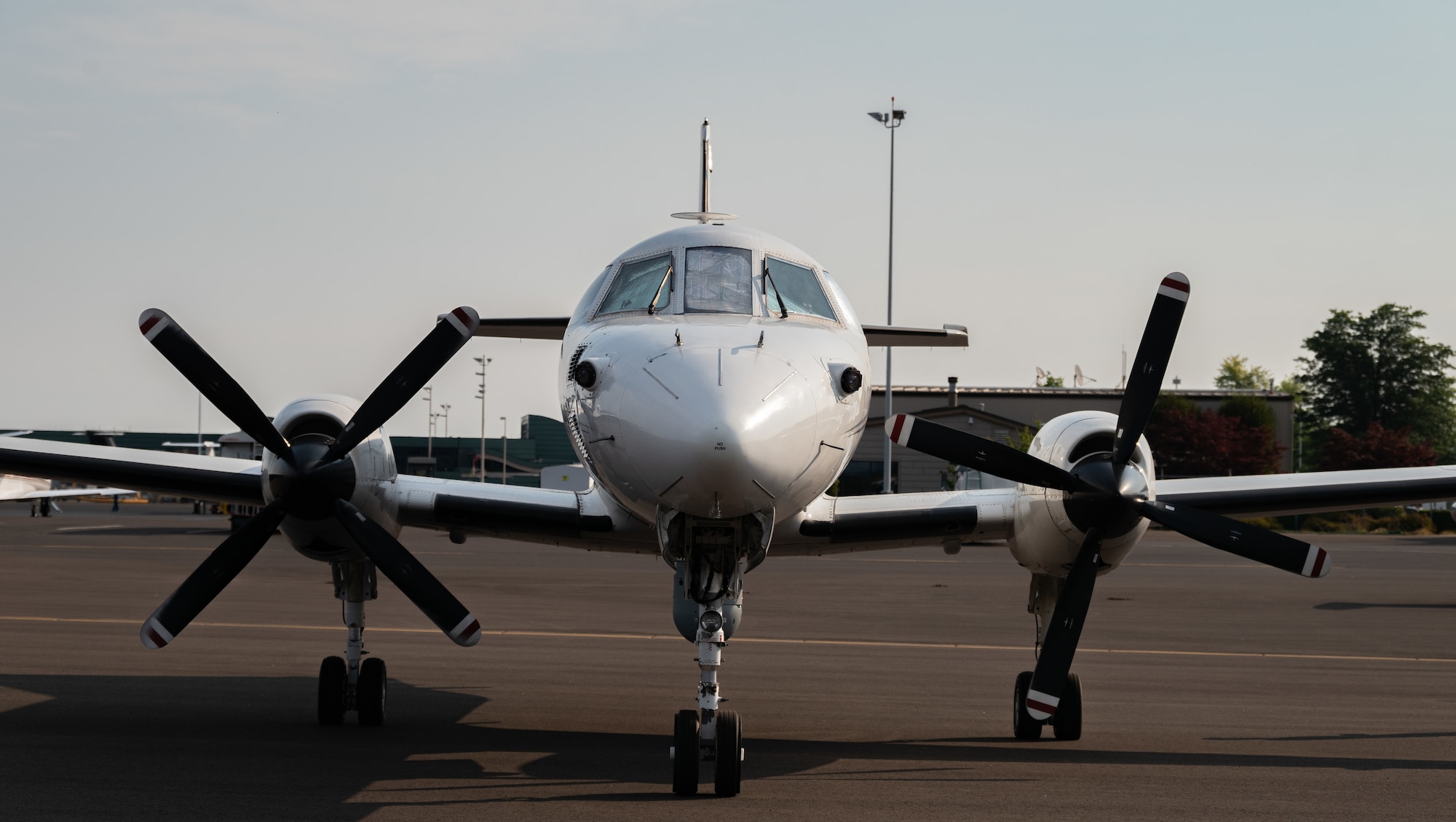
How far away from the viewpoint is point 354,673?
1067 cm

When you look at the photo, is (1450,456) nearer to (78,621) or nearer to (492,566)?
(492,566)

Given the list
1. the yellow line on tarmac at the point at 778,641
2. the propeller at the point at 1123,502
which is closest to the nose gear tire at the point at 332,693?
the propeller at the point at 1123,502

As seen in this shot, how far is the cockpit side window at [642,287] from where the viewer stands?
8.28 metres

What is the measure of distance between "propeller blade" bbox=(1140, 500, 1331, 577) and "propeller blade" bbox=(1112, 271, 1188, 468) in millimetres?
522

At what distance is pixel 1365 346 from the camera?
9600 cm

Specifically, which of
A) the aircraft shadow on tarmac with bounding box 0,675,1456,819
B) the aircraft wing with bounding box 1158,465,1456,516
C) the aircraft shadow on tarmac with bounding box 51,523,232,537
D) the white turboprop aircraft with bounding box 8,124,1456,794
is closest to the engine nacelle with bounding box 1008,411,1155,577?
the white turboprop aircraft with bounding box 8,124,1456,794

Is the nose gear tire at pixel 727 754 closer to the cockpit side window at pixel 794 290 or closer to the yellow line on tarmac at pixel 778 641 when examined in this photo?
the cockpit side window at pixel 794 290

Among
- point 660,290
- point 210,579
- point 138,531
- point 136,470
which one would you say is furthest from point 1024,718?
point 138,531

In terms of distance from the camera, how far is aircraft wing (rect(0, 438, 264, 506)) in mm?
9906

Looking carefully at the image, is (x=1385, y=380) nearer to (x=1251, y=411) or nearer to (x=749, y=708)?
(x=1251, y=411)

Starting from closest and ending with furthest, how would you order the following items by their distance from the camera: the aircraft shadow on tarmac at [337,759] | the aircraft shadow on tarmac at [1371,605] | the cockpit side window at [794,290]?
the aircraft shadow on tarmac at [337,759], the cockpit side window at [794,290], the aircraft shadow on tarmac at [1371,605]

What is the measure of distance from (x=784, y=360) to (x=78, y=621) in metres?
14.6

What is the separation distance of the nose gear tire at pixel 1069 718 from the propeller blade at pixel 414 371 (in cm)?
567

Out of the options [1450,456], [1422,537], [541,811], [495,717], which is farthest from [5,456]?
[1450,456]
